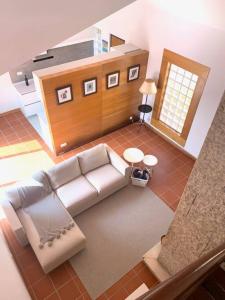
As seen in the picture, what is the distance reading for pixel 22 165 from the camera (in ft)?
18.4

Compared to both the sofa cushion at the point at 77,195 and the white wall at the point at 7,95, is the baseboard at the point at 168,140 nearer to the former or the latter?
the sofa cushion at the point at 77,195

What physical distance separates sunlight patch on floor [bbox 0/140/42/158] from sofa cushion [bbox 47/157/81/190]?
181 cm

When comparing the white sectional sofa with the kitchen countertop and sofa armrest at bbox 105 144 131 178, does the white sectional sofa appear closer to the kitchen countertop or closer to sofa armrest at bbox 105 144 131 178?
sofa armrest at bbox 105 144 131 178

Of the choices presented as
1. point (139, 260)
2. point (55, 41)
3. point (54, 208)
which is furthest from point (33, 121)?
point (55, 41)

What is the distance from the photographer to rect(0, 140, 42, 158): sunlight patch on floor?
5895 millimetres

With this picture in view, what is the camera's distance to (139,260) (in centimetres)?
395

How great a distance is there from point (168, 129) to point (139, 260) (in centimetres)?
346

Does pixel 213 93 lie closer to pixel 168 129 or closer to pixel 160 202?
pixel 168 129

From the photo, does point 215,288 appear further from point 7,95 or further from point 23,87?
point 7,95

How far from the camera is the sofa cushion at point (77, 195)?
4.30 meters

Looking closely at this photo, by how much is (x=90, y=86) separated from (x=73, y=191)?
245 cm

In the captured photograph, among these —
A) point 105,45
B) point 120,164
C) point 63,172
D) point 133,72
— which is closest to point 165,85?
point 133,72

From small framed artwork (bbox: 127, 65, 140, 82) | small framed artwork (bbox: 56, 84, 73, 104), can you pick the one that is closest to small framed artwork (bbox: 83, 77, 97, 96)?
small framed artwork (bbox: 56, 84, 73, 104)

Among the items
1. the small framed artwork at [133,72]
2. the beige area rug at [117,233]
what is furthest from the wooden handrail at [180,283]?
the small framed artwork at [133,72]
